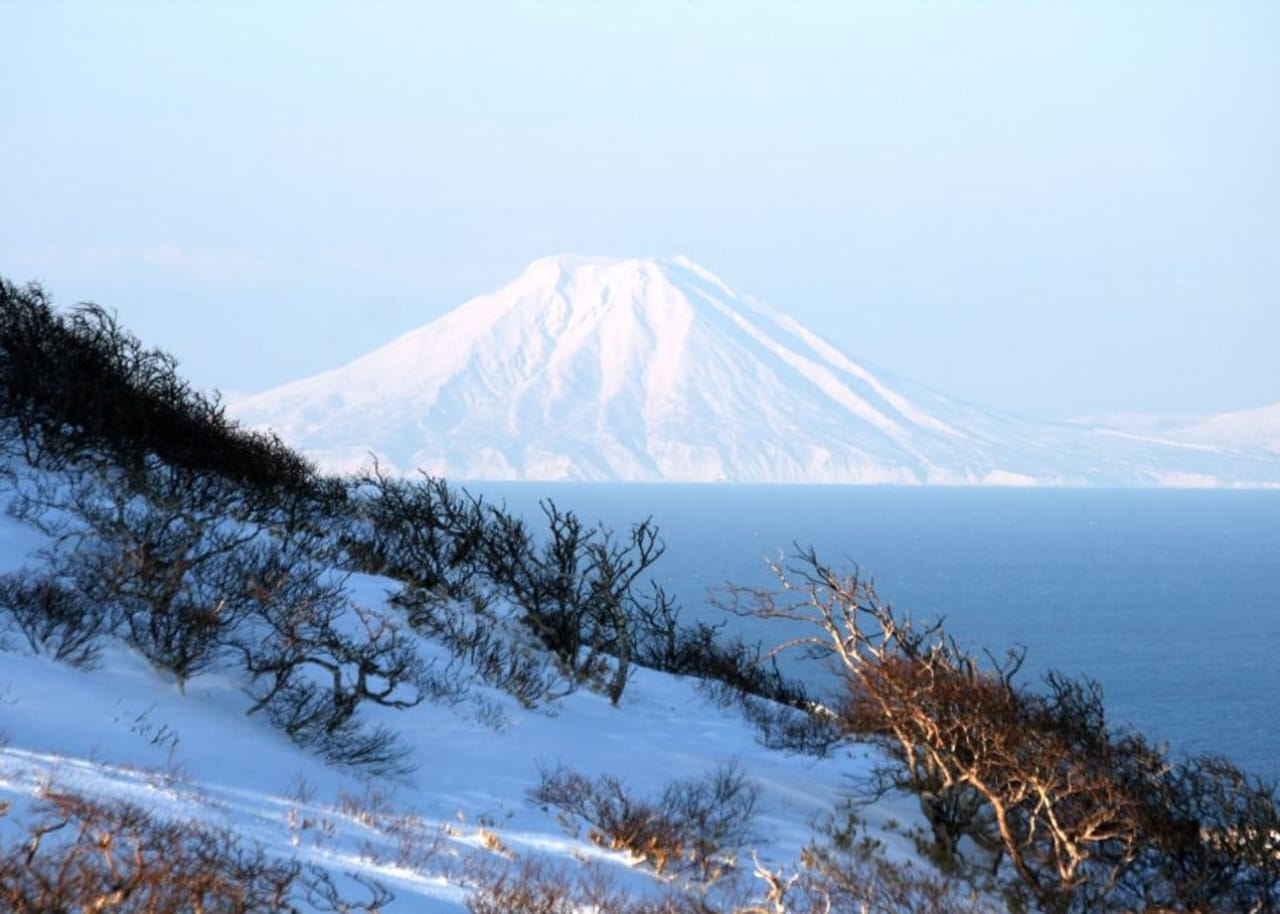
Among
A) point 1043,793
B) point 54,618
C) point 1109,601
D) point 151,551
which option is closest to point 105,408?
point 151,551

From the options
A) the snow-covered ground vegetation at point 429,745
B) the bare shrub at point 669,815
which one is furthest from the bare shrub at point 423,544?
the bare shrub at point 669,815

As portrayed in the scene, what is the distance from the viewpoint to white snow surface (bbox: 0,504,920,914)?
9.16 metres

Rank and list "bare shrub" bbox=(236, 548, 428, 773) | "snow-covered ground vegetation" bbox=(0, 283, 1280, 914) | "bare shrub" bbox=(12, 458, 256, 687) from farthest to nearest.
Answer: "bare shrub" bbox=(12, 458, 256, 687), "bare shrub" bbox=(236, 548, 428, 773), "snow-covered ground vegetation" bbox=(0, 283, 1280, 914)

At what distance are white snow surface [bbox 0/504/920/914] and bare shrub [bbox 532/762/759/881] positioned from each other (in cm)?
22

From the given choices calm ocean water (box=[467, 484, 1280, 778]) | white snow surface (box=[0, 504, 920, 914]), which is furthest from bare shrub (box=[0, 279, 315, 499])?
calm ocean water (box=[467, 484, 1280, 778])

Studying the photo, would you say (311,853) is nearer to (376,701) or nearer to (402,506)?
(376,701)

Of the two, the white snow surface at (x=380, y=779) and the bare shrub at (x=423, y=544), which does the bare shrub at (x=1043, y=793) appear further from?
the bare shrub at (x=423, y=544)

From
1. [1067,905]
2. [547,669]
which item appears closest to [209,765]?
[1067,905]

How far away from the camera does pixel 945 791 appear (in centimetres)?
1630

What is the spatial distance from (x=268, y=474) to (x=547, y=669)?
7140 mm

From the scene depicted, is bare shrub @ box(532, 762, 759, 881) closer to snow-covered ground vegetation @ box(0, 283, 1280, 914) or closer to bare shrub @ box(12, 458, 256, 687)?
snow-covered ground vegetation @ box(0, 283, 1280, 914)

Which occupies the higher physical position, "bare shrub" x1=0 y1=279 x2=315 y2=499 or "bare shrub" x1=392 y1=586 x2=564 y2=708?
"bare shrub" x1=0 y1=279 x2=315 y2=499

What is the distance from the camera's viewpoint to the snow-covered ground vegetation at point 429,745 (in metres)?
9.02

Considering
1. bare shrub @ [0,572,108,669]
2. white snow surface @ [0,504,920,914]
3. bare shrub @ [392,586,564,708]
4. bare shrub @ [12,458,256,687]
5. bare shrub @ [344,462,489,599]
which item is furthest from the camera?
bare shrub @ [344,462,489,599]
